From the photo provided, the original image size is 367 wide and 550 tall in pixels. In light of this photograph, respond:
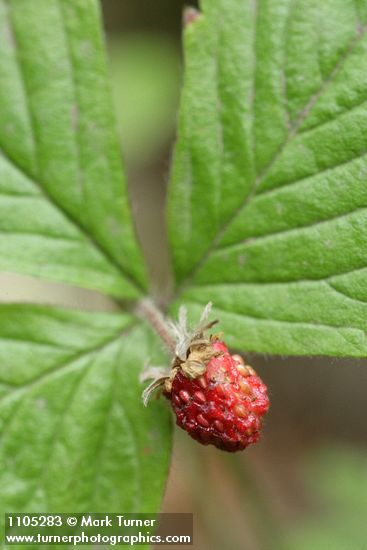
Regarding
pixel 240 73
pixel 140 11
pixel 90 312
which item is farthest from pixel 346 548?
pixel 140 11

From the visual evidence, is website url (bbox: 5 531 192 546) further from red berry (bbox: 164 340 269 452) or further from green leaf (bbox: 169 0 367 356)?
green leaf (bbox: 169 0 367 356)

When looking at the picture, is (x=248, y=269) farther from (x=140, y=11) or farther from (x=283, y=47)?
(x=140, y=11)

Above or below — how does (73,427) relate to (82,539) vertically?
above

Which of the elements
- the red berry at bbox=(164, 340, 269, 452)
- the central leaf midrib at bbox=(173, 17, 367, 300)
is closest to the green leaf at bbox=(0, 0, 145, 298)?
the central leaf midrib at bbox=(173, 17, 367, 300)

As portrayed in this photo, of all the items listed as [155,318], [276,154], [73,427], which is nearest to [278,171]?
[276,154]

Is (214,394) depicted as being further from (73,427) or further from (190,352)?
(73,427)

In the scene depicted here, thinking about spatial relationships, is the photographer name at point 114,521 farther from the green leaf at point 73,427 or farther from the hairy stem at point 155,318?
the hairy stem at point 155,318
